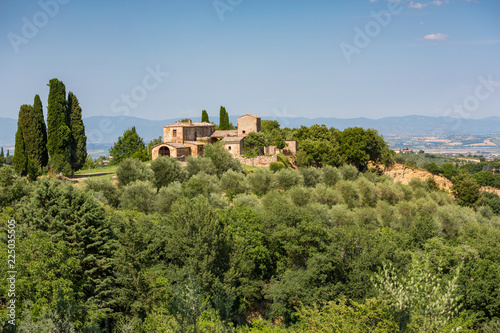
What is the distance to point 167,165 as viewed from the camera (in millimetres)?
39094

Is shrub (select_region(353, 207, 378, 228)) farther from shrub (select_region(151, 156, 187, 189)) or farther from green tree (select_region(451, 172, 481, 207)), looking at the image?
green tree (select_region(451, 172, 481, 207))

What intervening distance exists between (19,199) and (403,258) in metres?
23.9

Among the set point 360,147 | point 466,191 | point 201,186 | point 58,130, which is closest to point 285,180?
point 201,186

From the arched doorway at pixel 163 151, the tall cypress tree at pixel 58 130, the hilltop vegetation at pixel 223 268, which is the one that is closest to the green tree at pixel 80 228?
the hilltop vegetation at pixel 223 268

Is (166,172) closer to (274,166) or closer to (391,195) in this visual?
(274,166)


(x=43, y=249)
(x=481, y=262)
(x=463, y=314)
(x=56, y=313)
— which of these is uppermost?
(x=43, y=249)

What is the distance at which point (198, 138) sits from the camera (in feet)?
178

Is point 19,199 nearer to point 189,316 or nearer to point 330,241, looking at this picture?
point 189,316

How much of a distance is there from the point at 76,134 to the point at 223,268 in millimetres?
26321

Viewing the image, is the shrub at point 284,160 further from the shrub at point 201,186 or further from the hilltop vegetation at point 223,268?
the hilltop vegetation at point 223,268

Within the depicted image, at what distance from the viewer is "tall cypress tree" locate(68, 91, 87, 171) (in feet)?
133

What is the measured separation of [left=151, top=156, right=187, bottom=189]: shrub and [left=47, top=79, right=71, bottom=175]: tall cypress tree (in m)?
8.40

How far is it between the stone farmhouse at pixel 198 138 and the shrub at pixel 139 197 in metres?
15.2

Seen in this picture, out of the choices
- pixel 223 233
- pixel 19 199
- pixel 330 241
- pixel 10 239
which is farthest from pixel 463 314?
pixel 19 199
